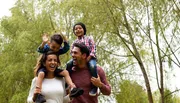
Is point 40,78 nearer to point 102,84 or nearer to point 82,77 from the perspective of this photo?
point 82,77

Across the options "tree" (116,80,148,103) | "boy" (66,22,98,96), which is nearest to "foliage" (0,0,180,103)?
"tree" (116,80,148,103)

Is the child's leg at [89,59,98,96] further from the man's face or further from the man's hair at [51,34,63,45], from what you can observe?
the man's hair at [51,34,63,45]

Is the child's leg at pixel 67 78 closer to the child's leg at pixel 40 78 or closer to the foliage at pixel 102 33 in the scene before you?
the child's leg at pixel 40 78

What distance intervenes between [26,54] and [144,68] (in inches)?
167

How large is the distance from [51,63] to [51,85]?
17 cm

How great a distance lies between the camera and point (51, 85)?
99.6 inches

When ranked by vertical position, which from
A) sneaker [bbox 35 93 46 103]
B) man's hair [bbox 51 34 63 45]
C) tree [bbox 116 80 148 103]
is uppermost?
man's hair [bbox 51 34 63 45]

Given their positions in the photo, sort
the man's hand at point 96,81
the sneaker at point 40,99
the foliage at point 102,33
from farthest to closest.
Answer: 1. the foliage at point 102,33
2. the man's hand at point 96,81
3. the sneaker at point 40,99

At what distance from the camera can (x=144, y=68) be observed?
9562 millimetres

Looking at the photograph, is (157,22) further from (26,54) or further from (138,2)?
(26,54)

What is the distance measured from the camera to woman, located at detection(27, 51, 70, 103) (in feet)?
8.14

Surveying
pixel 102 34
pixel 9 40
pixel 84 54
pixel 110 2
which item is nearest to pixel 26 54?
pixel 9 40

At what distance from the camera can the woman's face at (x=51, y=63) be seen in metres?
2.56

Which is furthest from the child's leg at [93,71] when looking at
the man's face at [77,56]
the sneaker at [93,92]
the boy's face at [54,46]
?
the boy's face at [54,46]
